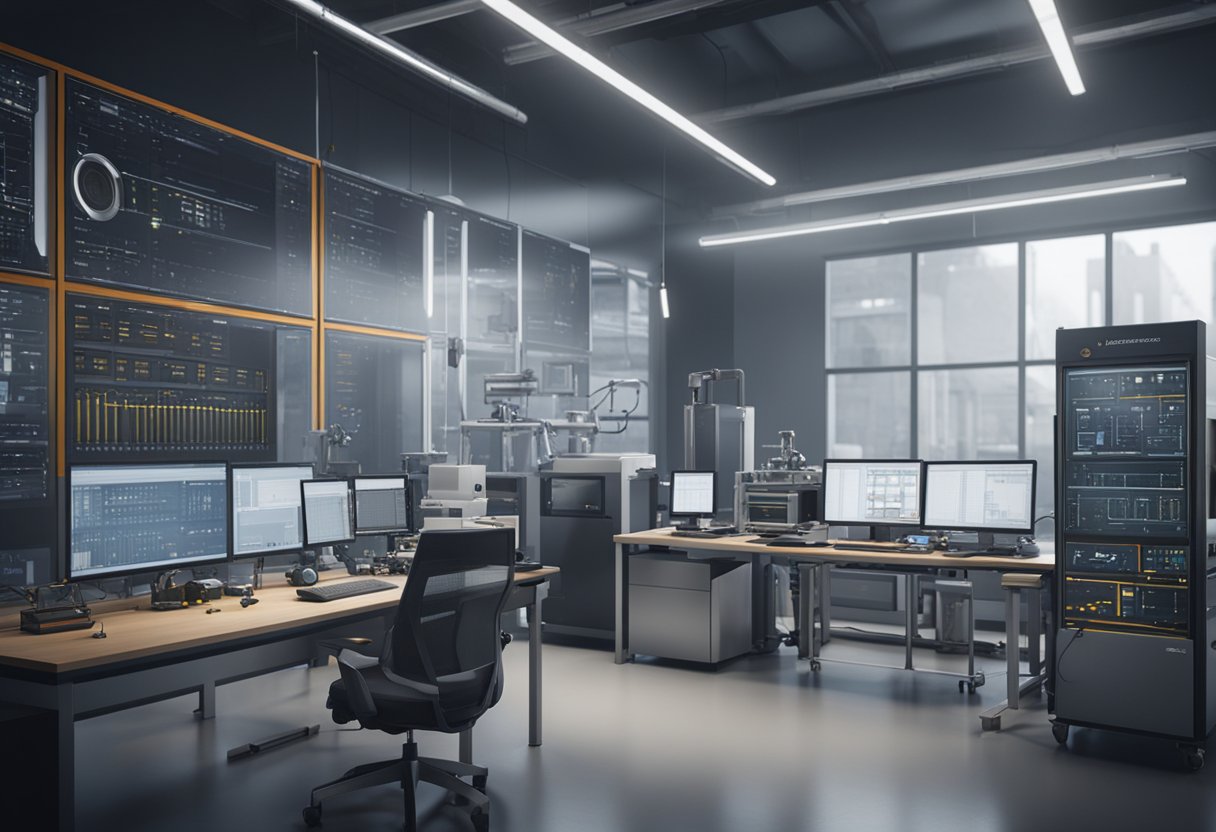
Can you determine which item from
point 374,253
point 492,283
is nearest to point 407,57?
point 374,253

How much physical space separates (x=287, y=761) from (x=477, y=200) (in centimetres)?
410

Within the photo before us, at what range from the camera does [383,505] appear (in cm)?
398

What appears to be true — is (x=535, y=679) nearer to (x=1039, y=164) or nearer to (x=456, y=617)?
(x=456, y=617)

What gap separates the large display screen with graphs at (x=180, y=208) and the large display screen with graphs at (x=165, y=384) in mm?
157

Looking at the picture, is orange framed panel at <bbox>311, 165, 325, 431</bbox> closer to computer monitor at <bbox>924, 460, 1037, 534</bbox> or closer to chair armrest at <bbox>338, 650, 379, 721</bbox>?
chair armrest at <bbox>338, 650, 379, 721</bbox>

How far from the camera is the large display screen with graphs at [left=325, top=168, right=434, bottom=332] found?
17.7ft

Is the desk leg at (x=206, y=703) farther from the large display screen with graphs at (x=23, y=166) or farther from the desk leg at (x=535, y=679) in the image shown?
the large display screen with graphs at (x=23, y=166)

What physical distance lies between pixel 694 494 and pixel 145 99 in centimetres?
351

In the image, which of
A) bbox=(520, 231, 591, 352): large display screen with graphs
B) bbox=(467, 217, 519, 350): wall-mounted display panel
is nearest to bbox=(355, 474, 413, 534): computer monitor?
bbox=(467, 217, 519, 350): wall-mounted display panel

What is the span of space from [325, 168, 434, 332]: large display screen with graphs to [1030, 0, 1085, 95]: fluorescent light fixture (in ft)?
12.0

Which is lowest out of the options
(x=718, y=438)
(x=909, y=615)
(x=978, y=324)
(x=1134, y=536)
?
(x=909, y=615)

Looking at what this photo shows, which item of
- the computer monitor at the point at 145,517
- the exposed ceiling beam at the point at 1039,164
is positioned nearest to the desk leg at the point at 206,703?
the computer monitor at the point at 145,517

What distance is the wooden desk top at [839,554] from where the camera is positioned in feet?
13.9

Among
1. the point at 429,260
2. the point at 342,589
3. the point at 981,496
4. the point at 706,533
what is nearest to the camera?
the point at 342,589
